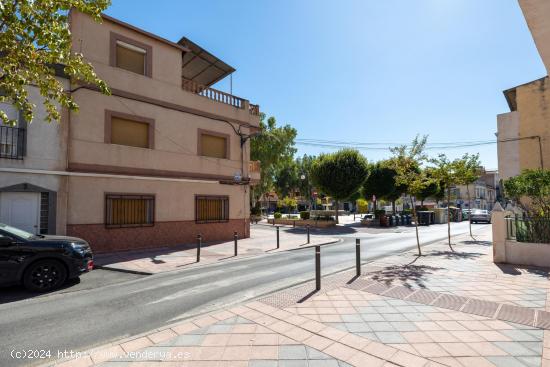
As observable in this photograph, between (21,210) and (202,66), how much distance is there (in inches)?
442

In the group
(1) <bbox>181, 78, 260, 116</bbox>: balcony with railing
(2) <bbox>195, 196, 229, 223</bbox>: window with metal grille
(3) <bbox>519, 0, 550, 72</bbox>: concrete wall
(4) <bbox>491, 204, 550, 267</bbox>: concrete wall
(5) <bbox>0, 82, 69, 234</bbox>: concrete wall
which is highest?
(1) <bbox>181, 78, 260, 116</bbox>: balcony with railing

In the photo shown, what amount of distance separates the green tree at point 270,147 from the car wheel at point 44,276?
27877 millimetres

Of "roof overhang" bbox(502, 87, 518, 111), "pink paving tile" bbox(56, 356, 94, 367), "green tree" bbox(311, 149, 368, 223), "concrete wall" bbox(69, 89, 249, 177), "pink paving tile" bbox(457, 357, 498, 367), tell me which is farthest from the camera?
"green tree" bbox(311, 149, 368, 223)

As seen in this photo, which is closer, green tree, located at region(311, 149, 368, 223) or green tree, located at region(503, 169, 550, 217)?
green tree, located at region(503, 169, 550, 217)

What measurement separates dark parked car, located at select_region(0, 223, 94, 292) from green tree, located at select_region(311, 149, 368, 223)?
70.9ft

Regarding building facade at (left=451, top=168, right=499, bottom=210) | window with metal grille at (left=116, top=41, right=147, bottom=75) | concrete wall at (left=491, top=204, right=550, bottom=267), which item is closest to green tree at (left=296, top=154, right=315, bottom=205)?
building facade at (left=451, top=168, right=499, bottom=210)

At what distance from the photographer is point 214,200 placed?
1631 cm

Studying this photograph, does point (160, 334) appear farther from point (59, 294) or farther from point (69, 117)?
point (69, 117)

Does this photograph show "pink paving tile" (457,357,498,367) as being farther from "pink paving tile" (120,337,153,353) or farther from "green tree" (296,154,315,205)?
"green tree" (296,154,315,205)

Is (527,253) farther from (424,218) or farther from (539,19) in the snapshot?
(424,218)

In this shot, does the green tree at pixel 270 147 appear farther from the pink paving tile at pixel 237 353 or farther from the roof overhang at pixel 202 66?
the pink paving tile at pixel 237 353

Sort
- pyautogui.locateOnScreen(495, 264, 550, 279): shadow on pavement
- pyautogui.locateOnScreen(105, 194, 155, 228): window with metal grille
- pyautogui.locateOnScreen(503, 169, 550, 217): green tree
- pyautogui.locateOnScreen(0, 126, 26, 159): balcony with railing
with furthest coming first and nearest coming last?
pyautogui.locateOnScreen(105, 194, 155, 228): window with metal grille, pyautogui.locateOnScreen(0, 126, 26, 159): balcony with railing, pyautogui.locateOnScreen(503, 169, 550, 217): green tree, pyautogui.locateOnScreen(495, 264, 550, 279): shadow on pavement

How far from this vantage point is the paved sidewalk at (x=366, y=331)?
3.70m

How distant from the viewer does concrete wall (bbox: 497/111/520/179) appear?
17453mm
